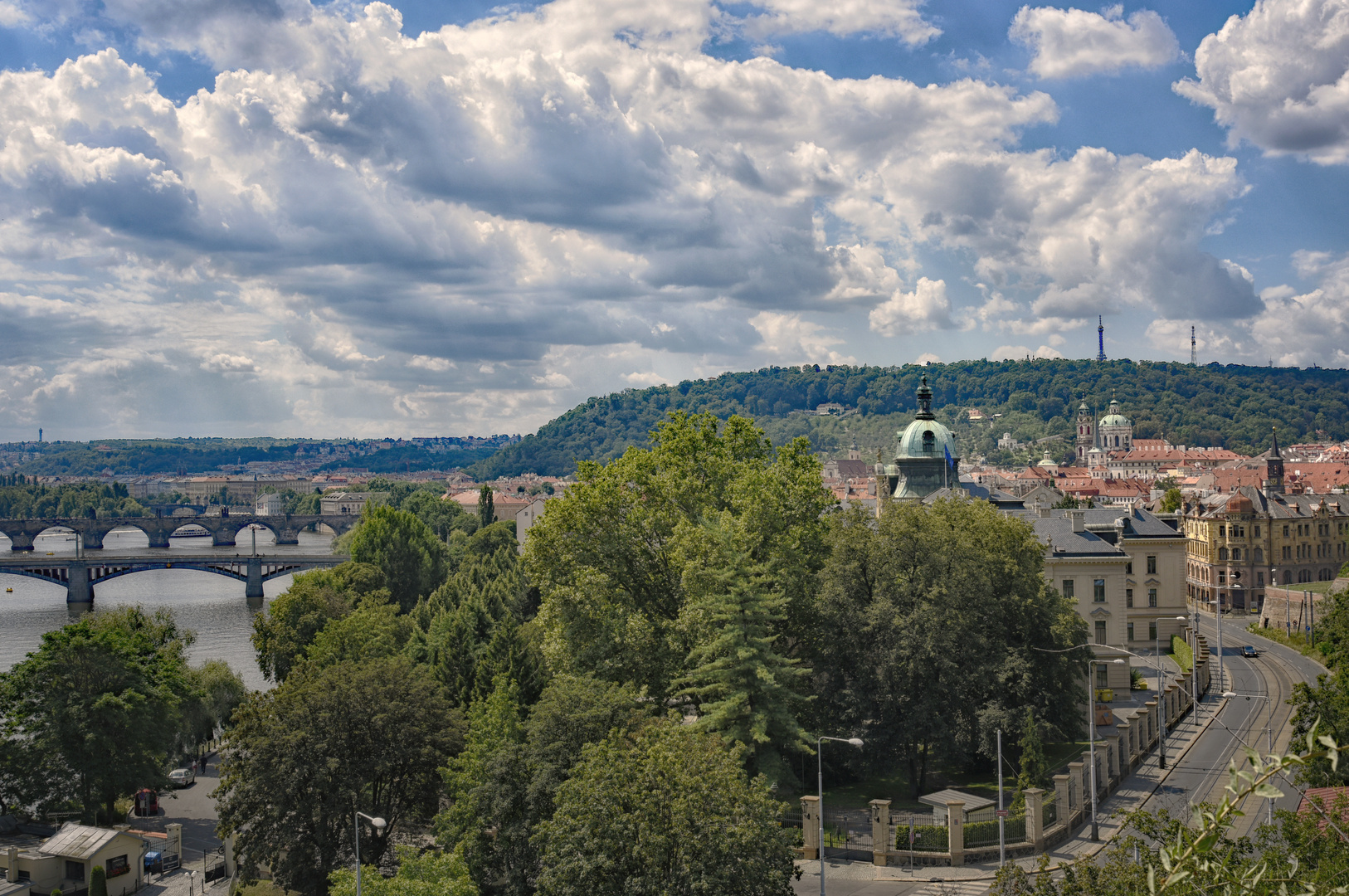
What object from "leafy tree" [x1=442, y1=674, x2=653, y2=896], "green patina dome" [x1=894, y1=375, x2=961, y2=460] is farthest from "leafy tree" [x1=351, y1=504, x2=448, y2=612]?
"leafy tree" [x1=442, y1=674, x2=653, y2=896]

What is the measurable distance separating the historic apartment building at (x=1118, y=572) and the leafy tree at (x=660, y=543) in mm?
23578

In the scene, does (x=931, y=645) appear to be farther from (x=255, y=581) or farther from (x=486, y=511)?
(x=255, y=581)

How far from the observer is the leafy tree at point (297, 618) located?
70188 mm

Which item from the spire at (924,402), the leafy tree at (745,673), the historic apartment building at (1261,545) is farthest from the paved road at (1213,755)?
the spire at (924,402)

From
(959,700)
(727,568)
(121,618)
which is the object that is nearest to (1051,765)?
(959,700)

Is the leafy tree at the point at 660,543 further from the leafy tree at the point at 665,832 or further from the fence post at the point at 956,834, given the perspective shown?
the leafy tree at the point at 665,832

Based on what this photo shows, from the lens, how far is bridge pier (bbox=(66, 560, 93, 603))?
12875cm

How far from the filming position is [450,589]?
74.9 m

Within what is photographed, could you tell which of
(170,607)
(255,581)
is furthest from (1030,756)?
(255,581)

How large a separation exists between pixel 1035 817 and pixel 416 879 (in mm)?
22164

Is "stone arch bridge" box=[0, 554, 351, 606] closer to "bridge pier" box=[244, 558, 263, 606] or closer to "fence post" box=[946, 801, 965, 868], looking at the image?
"bridge pier" box=[244, 558, 263, 606]

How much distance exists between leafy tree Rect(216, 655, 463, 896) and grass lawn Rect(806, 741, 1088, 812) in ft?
53.1

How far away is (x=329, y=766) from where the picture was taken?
36000mm

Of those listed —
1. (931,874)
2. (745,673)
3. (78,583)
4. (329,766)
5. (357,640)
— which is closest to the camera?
(329,766)
